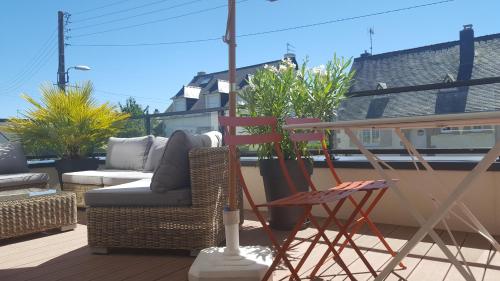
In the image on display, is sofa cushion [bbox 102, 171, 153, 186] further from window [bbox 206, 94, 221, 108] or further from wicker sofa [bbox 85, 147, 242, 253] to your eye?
window [bbox 206, 94, 221, 108]

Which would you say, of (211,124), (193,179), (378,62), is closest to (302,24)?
(378,62)

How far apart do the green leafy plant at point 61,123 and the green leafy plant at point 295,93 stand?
2910mm

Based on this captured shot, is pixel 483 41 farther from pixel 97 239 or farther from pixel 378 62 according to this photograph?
pixel 97 239

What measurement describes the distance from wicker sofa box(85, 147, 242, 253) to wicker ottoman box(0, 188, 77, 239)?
0.90 metres

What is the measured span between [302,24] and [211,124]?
964 centimetres

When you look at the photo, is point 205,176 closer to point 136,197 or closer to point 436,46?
point 136,197

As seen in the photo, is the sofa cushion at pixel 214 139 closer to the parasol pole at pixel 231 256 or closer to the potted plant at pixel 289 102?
the potted plant at pixel 289 102

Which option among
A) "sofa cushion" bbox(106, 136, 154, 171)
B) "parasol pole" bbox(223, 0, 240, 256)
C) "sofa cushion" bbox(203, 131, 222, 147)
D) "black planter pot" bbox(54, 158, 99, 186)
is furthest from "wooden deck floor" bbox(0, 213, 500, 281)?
"black planter pot" bbox(54, 158, 99, 186)

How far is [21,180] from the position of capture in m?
4.41

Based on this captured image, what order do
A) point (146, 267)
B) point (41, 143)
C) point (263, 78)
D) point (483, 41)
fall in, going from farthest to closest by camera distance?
1. point (483, 41)
2. point (41, 143)
3. point (263, 78)
4. point (146, 267)

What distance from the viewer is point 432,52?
325 inches

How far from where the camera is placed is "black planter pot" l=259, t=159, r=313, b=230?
135 inches

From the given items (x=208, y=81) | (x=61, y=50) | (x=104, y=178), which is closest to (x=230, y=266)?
(x=104, y=178)

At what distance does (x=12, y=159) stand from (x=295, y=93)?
3.63 m
